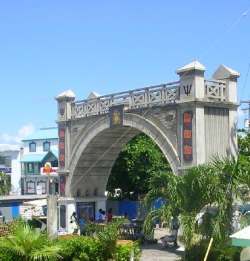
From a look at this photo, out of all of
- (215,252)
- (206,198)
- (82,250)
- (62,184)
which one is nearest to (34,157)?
(62,184)

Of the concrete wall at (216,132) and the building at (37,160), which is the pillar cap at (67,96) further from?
the building at (37,160)

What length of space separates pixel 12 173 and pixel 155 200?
57.1 metres

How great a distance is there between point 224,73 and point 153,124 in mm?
4019

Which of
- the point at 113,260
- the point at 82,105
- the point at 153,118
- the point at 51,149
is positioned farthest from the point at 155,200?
the point at 51,149

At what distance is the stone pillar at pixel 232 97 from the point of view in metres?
25.9

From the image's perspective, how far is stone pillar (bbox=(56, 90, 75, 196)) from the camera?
1324 inches

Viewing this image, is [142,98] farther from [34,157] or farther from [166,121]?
[34,157]

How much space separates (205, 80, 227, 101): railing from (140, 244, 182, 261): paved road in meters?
6.81

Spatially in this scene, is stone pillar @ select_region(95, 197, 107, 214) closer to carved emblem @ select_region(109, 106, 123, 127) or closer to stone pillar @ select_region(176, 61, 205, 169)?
carved emblem @ select_region(109, 106, 123, 127)

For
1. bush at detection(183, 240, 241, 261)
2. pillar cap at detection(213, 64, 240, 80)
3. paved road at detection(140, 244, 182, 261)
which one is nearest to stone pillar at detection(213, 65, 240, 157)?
pillar cap at detection(213, 64, 240, 80)

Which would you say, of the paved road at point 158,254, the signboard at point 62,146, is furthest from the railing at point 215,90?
the signboard at point 62,146

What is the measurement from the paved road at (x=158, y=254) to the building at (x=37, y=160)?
135 feet

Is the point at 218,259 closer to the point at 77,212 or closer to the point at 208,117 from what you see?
the point at 208,117

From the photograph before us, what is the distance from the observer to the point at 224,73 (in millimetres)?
26172
